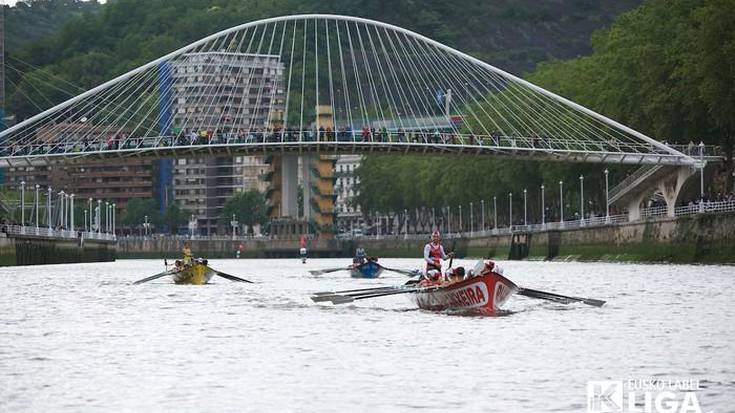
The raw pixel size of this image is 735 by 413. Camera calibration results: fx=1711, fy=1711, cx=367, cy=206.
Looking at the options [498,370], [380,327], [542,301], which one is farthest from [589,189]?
[498,370]

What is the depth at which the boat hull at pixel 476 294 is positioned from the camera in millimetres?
44831

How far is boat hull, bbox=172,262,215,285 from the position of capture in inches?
3024

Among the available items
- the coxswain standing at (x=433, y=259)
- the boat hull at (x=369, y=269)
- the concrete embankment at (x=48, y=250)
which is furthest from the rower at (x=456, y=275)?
the concrete embankment at (x=48, y=250)

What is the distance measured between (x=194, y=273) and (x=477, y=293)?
3339cm

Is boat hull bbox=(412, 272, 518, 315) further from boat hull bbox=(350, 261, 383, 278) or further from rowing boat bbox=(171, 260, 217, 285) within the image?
boat hull bbox=(350, 261, 383, 278)

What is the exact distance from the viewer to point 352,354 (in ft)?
117

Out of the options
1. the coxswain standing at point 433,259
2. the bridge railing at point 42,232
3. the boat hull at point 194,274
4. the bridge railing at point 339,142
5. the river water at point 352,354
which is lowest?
the river water at point 352,354

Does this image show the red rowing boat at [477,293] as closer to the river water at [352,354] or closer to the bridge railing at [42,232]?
the river water at [352,354]

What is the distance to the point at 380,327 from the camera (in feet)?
142

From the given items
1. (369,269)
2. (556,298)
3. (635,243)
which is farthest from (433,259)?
(635,243)

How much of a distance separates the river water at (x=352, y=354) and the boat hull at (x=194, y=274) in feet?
59.2

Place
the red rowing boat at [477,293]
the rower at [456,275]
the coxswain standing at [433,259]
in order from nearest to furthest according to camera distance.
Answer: the red rowing boat at [477,293], the rower at [456,275], the coxswain standing at [433,259]

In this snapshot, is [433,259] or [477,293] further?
[433,259]

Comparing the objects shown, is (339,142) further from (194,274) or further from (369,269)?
(194,274)
